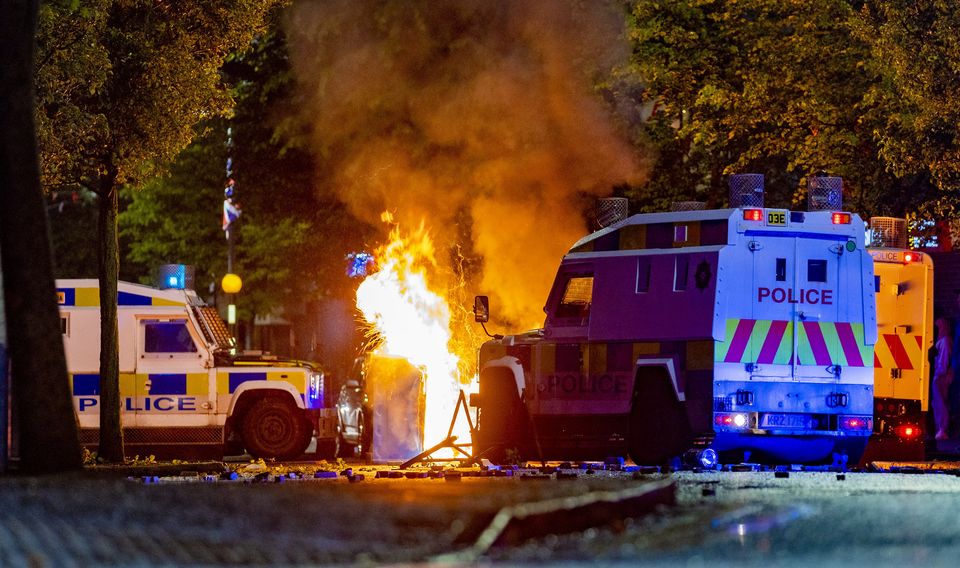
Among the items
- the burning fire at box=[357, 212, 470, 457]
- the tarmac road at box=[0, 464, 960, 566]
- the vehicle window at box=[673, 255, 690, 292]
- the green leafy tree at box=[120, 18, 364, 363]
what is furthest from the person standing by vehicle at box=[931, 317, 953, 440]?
the tarmac road at box=[0, 464, 960, 566]

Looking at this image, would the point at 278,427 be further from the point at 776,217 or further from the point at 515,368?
the point at 776,217

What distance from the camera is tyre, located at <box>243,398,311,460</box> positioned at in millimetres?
24188

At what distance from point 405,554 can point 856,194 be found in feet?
70.6

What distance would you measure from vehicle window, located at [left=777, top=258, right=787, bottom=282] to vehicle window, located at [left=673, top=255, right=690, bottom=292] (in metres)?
0.90

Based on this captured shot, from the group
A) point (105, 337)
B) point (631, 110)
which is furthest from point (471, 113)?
point (105, 337)

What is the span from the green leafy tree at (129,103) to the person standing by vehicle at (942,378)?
10.7 metres

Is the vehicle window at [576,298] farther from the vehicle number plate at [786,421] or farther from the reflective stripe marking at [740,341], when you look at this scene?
the vehicle number plate at [786,421]

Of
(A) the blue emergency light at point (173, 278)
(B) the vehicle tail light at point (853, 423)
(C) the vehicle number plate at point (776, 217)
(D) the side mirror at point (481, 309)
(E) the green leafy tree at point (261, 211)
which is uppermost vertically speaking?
(E) the green leafy tree at point (261, 211)

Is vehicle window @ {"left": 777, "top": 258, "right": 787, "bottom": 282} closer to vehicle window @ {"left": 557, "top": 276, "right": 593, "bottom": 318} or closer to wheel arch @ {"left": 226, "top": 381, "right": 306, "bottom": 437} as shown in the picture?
vehicle window @ {"left": 557, "top": 276, "right": 593, "bottom": 318}

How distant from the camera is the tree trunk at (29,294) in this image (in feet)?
38.5

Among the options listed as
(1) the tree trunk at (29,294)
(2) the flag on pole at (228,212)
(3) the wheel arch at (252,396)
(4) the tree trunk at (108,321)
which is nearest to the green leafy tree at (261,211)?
(2) the flag on pole at (228,212)

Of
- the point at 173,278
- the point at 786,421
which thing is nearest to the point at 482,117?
the point at 173,278

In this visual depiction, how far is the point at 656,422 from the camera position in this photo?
1725cm

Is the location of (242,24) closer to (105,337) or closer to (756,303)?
(105,337)
